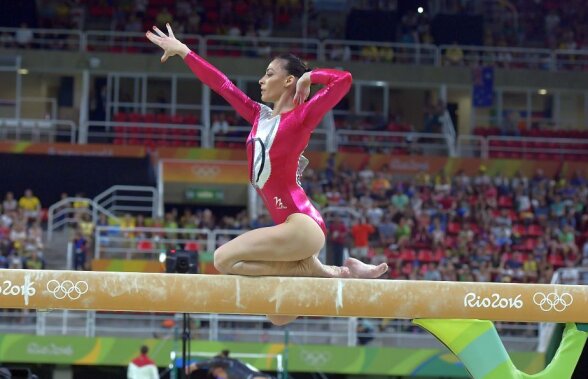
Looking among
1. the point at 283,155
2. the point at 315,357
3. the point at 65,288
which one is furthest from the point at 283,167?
the point at 315,357

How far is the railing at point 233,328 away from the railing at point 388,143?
6.30 metres

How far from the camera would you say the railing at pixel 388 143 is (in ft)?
77.6

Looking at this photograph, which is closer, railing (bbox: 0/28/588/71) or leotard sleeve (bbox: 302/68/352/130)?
leotard sleeve (bbox: 302/68/352/130)

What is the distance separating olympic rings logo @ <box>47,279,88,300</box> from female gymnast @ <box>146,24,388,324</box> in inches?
29.3

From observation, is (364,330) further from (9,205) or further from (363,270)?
(363,270)

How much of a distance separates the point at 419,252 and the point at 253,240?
13.2 meters

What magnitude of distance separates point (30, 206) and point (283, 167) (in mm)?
13983

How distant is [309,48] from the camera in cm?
2641

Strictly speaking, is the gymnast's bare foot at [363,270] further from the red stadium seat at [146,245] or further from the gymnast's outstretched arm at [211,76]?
the red stadium seat at [146,245]

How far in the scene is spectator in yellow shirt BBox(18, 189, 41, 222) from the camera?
1893cm

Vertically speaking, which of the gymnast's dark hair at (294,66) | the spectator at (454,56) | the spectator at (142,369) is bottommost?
the spectator at (142,369)

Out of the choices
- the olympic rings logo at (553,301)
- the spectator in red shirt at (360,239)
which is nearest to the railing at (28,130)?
the spectator in red shirt at (360,239)

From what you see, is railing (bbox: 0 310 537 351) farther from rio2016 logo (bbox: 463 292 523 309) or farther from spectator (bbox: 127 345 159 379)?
rio2016 logo (bbox: 463 292 523 309)

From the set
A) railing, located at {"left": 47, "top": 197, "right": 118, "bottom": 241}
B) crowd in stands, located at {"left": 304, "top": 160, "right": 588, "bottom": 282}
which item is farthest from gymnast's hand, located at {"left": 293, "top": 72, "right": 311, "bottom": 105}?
railing, located at {"left": 47, "top": 197, "right": 118, "bottom": 241}
